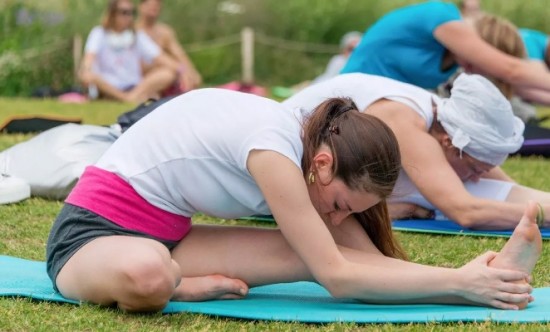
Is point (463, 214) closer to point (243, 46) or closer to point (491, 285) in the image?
point (491, 285)

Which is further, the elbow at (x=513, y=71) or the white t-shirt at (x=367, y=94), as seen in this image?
the elbow at (x=513, y=71)

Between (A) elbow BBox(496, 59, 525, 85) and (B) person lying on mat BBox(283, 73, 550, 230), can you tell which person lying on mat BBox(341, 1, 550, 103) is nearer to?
(A) elbow BBox(496, 59, 525, 85)

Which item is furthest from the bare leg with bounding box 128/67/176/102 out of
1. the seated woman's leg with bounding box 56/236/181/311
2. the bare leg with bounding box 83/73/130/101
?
the seated woman's leg with bounding box 56/236/181/311

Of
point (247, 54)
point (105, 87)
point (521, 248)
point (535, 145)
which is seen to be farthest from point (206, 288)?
point (247, 54)

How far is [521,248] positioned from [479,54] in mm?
2342

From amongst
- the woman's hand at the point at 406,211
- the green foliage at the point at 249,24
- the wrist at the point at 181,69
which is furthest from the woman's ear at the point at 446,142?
the green foliage at the point at 249,24

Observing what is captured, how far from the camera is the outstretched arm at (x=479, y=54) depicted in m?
5.47

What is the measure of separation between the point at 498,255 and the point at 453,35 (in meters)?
2.44

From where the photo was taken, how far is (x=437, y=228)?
488cm

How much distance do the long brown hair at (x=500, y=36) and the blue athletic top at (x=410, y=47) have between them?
15cm

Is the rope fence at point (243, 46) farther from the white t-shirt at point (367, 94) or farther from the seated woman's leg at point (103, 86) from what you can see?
the white t-shirt at point (367, 94)

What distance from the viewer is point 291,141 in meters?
3.15

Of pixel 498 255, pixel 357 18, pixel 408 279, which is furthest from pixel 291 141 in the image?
pixel 357 18

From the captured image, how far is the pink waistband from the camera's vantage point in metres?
3.35
